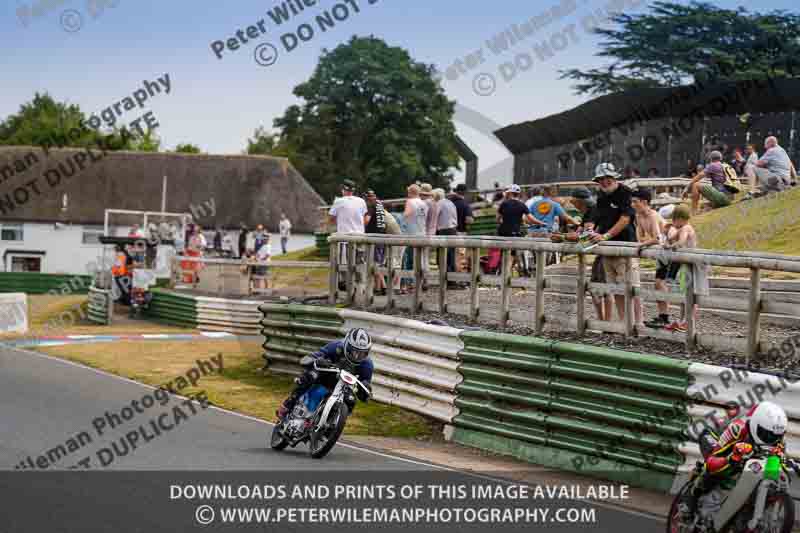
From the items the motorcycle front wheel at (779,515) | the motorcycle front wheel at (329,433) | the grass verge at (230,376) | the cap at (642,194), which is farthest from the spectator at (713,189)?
the motorcycle front wheel at (779,515)

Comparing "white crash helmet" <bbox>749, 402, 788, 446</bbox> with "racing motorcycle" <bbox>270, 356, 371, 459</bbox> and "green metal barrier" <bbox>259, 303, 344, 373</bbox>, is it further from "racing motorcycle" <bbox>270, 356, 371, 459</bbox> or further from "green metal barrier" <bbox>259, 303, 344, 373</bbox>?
"green metal barrier" <bbox>259, 303, 344, 373</bbox>

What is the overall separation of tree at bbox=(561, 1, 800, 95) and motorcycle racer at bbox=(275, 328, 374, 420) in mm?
45752

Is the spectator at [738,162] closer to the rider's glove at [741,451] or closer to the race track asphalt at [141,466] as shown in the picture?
the race track asphalt at [141,466]

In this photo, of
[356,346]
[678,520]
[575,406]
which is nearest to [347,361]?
[356,346]

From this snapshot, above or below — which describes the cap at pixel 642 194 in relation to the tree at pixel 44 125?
below

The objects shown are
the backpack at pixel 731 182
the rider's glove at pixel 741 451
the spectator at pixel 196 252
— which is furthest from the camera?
the spectator at pixel 196 252

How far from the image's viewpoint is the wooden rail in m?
10.6

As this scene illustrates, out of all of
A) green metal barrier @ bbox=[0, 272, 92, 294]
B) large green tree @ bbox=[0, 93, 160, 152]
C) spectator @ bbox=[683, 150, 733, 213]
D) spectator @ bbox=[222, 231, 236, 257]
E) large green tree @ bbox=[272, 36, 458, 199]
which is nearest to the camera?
spectator @ bbox=[683, 150, 733, 213]

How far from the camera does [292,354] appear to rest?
1861 cm

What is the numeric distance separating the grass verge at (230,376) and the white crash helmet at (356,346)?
2184 mm

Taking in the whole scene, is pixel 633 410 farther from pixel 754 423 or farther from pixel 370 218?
pixel 370 218

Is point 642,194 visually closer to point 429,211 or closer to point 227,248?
point 429,211

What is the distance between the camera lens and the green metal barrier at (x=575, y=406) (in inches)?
430

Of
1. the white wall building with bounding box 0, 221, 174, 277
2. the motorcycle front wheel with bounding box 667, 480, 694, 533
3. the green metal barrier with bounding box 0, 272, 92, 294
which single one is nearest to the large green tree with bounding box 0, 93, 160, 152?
the white wall building with bounding box 0, 221, 174, 277
